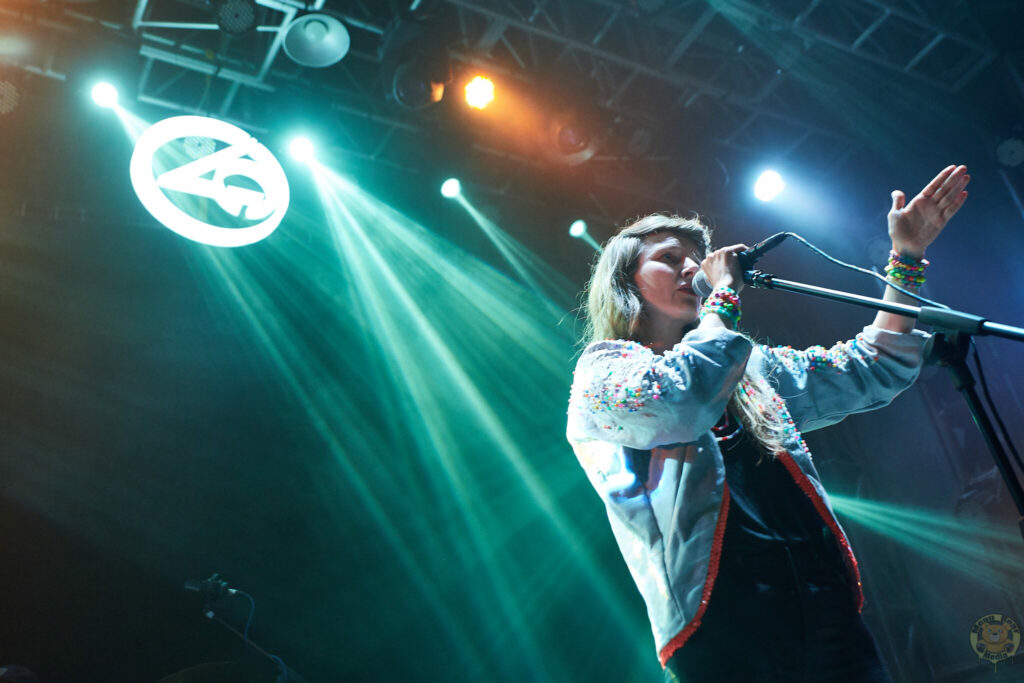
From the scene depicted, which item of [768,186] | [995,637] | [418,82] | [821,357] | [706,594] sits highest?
[418,82]

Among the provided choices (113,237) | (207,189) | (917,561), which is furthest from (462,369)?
(917,561)

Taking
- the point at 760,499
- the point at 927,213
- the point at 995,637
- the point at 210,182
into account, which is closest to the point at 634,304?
the point at 760,499

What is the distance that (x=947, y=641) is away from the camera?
555 centimetres

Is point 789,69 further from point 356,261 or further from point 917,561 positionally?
point 917,561

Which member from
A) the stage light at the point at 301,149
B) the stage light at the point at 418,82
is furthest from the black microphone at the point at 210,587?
the stage light at the point at 418,82

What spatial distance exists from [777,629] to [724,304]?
70 centimetres

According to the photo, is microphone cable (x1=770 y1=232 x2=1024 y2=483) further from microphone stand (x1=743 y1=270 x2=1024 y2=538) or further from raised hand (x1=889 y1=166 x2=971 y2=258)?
raised hand (x1=889 y1=166 x2=971 y2=258)

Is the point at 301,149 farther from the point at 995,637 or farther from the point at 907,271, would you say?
the point at 995,637

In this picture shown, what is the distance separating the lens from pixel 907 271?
175 cm

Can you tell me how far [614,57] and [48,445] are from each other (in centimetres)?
468

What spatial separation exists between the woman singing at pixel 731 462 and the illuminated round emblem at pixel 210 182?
3820mm

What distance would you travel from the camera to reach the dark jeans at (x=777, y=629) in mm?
1335

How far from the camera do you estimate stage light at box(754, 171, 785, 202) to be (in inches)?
246

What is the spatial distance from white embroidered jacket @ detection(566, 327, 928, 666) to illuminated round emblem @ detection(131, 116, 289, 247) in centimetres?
397
